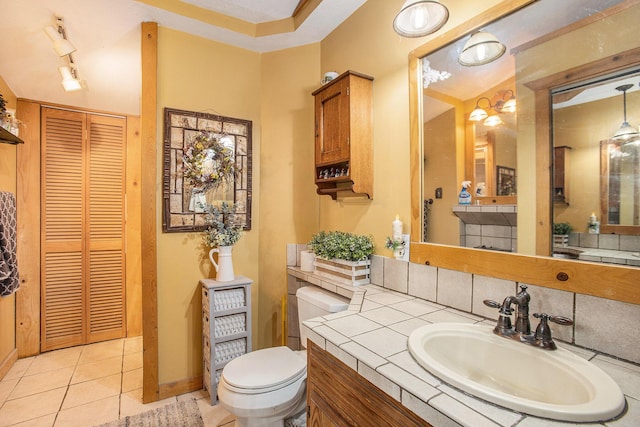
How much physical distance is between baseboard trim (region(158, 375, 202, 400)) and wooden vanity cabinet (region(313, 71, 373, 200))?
1726 mm

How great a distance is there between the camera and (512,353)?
969mm

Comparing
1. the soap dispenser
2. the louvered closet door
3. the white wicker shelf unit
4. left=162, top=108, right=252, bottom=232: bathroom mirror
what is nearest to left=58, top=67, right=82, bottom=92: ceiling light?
left=162, top=108, right=252, bottom=232: bathroom mirror

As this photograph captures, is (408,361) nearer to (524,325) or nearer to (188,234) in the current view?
(524,325)

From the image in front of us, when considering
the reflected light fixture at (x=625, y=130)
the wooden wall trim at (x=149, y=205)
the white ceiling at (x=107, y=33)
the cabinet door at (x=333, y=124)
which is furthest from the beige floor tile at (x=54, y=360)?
the reflected light fixture at (x=625, y=130)

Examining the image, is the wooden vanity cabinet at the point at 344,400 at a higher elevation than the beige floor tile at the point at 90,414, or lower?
higher

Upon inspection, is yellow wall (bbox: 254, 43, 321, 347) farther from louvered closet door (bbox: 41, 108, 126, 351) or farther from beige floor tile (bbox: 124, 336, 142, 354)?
louvered closet door (bbox: 41, 108, 126, 351)

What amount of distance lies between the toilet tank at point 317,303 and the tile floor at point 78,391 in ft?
2.63

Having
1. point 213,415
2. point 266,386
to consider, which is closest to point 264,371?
point 266,386

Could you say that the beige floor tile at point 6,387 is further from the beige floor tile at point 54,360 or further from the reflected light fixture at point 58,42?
the reflected light fixture at point 58,42

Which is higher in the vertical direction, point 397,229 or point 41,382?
point 397,229

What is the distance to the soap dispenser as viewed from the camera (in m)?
1.39

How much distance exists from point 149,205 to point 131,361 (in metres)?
1.58

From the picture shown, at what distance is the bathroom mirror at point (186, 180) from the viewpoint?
2.13m

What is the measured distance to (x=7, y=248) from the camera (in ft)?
7.38
